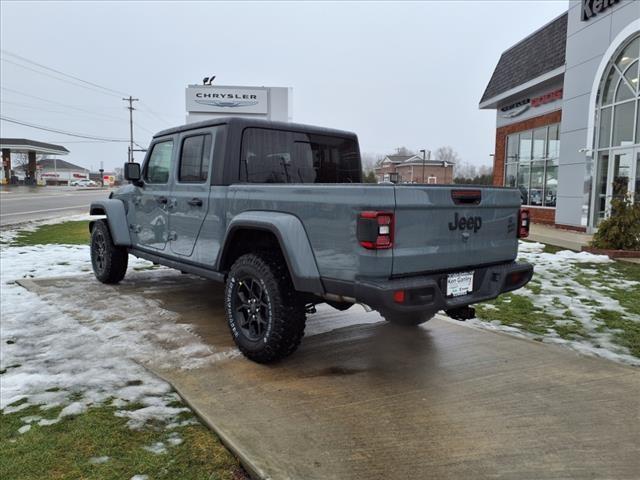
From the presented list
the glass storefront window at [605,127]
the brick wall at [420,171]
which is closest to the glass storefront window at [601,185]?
the glass storefront window at [605,127]

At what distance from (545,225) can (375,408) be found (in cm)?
1635

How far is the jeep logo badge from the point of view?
3.48 meters

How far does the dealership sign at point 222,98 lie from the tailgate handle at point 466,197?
26.2 metres

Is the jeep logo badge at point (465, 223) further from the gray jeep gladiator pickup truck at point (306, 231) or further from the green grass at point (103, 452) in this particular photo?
the green grass at point (103, 452)

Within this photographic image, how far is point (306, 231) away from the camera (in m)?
3.48

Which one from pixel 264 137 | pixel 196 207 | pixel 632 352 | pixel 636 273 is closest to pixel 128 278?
pixel 196 207

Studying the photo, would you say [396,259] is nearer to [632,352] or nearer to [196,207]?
[196,207]

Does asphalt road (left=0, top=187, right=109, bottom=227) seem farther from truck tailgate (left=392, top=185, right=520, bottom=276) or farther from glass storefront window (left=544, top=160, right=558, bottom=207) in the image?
glass storefront window (left=544, top=160, right=558, bottom=207)

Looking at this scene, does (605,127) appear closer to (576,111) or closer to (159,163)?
(576,111)

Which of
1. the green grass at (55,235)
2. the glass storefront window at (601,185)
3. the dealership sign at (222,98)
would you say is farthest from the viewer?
the dealership sign at (222,98)

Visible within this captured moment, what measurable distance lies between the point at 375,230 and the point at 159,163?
3380 mm

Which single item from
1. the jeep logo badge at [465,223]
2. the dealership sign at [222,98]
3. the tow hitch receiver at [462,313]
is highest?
the dealership sign at [222,98]

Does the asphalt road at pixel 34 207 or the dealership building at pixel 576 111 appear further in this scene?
the asphalt road at pixel 34 207

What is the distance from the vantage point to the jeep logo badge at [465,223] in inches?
137
